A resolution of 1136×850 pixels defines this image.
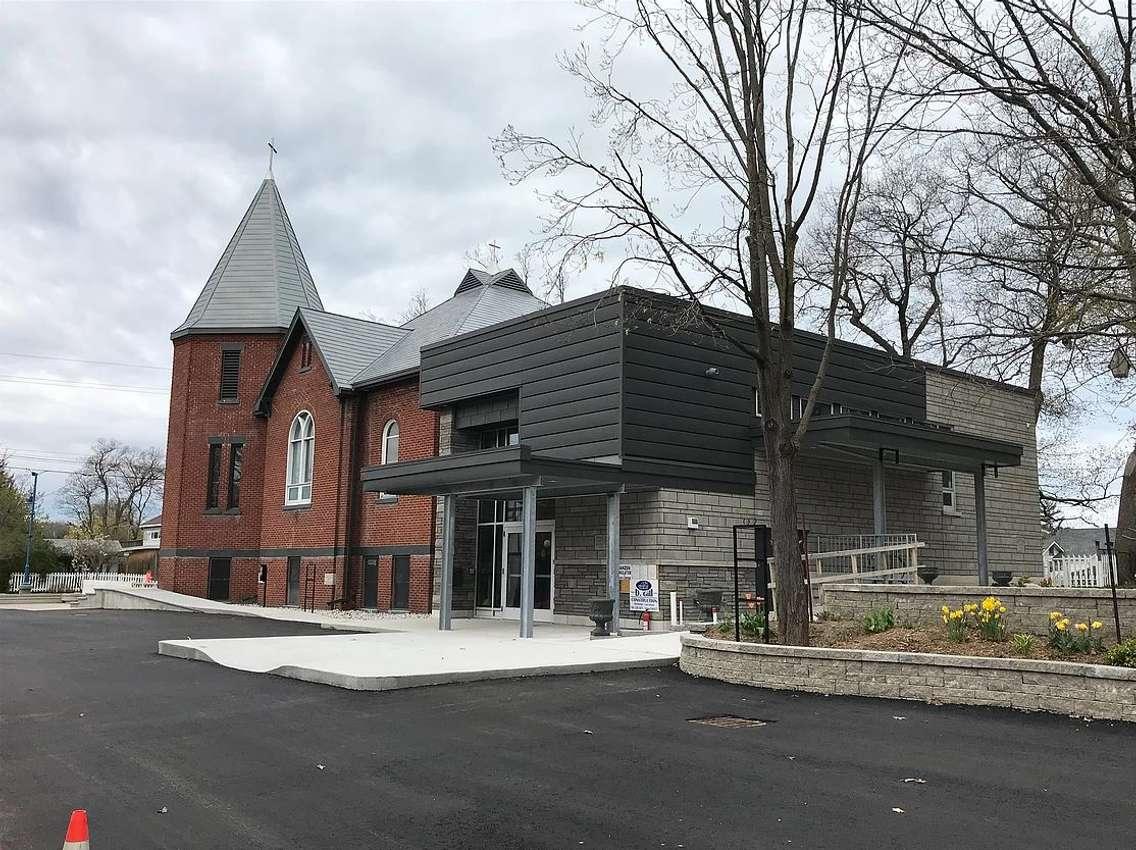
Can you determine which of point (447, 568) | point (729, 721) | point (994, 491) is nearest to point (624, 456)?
point (447, 568)

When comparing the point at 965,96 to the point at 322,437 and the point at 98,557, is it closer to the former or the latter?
the point at 322,437

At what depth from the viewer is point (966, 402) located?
1013 inches

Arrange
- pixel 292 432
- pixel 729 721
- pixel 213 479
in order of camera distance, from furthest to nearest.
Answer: pixel 213 479 < pixel 292 432 < pixel 729 721

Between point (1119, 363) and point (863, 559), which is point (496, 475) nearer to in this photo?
point (863, 559)

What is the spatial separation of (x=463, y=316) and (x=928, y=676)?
60.4ft

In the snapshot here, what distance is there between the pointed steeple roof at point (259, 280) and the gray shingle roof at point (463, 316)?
5.68m

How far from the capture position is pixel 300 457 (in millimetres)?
29047

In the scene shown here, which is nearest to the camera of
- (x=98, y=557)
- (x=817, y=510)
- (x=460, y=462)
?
(x=460, y=462)

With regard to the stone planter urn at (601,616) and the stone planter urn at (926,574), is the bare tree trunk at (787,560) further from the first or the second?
the stone planter urn at (926,574)

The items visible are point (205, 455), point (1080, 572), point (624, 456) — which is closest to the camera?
point (1080, 572)

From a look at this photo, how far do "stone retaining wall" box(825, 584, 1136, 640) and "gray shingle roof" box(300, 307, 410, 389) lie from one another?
16824mm

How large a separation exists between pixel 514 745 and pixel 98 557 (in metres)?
52.9

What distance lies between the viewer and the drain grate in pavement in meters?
8.69

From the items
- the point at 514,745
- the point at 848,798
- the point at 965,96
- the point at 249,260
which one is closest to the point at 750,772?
the point at 848,798
